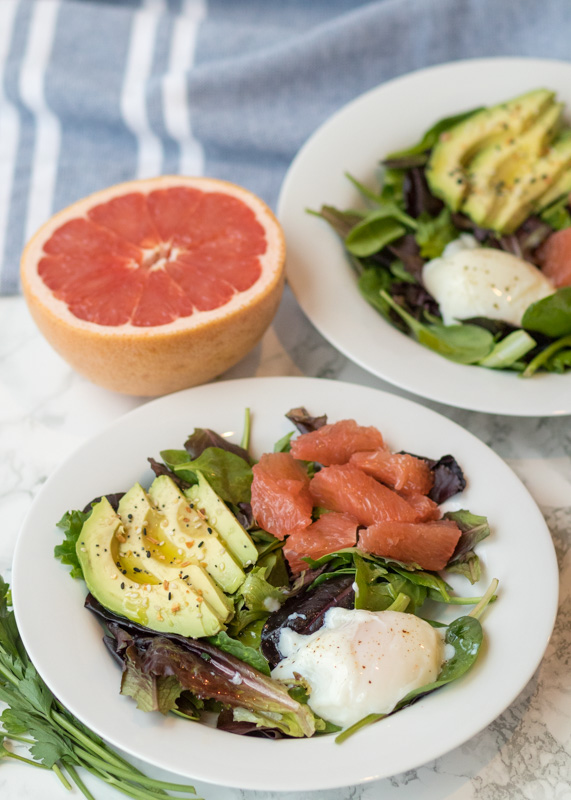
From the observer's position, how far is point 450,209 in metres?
2.32

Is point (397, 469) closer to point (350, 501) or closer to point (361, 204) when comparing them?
point (350, 501)

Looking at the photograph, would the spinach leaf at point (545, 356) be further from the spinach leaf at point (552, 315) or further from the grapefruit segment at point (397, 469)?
the grapefruit segment at point (397, 469)

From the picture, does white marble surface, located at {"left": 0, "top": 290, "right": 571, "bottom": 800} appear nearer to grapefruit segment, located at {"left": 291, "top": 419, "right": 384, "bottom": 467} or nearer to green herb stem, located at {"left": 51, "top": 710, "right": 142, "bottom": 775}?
green herb stem, located at {"left": 51, "top": 710, "right": 142, "bottom": 775}

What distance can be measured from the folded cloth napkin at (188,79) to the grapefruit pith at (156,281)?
0.61m

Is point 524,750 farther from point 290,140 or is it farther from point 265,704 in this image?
point 290,140

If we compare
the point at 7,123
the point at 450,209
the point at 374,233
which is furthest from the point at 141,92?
the point at 450,209

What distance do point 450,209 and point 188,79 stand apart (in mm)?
1023

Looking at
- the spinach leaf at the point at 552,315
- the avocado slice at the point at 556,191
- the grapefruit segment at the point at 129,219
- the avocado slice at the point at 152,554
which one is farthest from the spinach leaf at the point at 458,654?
the avocado slice at the point at 556,191

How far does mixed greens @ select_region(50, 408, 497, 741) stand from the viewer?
1.39 metres

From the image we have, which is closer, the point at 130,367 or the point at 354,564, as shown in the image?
the point at 354,564

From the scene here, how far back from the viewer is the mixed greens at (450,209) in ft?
6.99

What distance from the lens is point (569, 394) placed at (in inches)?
73.5

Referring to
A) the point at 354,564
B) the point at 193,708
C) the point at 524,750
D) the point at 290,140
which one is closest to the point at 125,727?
the point at 193,708

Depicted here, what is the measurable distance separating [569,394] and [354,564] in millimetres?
711
